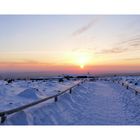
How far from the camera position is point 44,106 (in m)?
7.82
